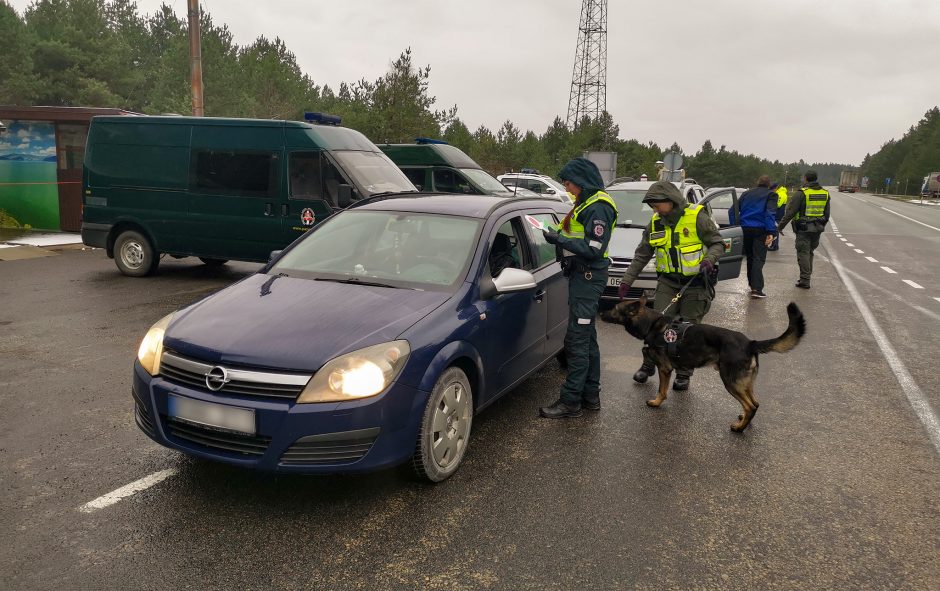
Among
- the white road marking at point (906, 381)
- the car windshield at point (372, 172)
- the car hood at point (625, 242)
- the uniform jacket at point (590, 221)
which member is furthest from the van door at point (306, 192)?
the white road marking at point (906, 381)

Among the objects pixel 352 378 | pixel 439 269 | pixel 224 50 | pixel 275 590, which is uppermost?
pixel 224 50

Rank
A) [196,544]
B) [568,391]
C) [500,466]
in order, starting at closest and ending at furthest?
[196,544] < [500,466] < [568,391]

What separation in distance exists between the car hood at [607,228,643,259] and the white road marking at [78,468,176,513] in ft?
19.6

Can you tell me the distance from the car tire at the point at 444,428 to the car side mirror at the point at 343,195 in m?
5.51

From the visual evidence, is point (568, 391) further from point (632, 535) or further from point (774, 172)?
point (774, 172)

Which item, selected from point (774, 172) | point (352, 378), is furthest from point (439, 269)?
point (774, 172)

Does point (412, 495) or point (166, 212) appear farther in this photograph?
point (166, 212)

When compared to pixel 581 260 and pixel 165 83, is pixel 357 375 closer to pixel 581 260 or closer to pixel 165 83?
pixel 581 260

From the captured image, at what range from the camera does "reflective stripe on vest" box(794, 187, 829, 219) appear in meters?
10.9

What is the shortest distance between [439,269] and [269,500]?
1.65 m

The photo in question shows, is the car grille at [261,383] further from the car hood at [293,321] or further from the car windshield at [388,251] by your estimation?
the car windshield at [388,251]

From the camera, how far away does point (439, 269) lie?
411 cm

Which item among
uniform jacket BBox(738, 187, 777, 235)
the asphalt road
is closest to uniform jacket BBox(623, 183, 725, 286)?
the asphalt road

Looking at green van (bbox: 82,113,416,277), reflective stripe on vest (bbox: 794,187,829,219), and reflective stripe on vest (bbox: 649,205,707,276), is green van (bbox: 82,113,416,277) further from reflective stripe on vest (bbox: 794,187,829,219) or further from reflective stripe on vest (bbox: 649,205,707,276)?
reflective stripe on vest (bbox: 794,187,829,219)
